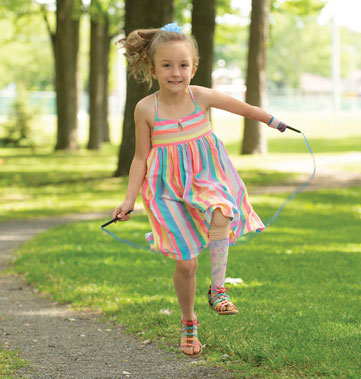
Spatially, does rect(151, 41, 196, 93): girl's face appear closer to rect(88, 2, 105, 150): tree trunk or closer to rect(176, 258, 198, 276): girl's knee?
rect(176, 258, 198, 276): girl's knee

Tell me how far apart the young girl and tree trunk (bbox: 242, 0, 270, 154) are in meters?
17.3

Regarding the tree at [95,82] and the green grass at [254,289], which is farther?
the tree at [95,82]

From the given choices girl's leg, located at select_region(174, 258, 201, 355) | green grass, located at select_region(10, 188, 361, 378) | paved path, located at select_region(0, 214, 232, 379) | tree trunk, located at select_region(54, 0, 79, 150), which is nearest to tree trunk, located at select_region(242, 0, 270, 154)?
tree trunk, located at select_region(54, 0, 79, 150)

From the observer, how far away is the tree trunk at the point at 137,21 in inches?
606

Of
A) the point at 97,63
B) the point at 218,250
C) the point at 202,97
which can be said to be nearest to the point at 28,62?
the point at 97,63

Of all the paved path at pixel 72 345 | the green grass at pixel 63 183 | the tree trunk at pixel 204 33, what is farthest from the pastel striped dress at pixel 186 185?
the tree trunk at pixel 204 33

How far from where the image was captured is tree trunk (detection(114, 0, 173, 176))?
50.5 feet

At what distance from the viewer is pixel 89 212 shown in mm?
12758

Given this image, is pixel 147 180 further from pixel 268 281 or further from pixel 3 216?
pixel 3 216

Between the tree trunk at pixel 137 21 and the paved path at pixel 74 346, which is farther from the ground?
the tree trunk at pixel 137 21

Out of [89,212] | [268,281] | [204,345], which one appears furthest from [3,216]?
[204,345]

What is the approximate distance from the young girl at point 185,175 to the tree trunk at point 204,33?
12.5 m

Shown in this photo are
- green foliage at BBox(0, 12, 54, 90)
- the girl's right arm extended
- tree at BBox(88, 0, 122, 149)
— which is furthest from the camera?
green foliage at BBox(0, 12, 54, 90)

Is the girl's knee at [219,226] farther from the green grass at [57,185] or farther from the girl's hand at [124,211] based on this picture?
the green grass at [57,185]
